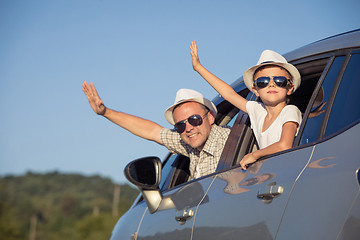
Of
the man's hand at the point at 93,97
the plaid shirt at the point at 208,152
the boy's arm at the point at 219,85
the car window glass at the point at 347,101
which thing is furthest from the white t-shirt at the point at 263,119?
the man's hand at the point at 93,97

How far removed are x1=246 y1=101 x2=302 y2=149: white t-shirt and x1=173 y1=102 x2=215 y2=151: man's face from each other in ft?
2.84

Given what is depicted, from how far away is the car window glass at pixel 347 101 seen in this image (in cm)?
257

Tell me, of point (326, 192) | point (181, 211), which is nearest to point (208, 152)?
point (181, 211)

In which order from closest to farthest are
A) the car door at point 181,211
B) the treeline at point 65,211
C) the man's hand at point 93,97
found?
the car door at point 181,211 → the man's hand at point 93,97 → the treeline at point 65,211

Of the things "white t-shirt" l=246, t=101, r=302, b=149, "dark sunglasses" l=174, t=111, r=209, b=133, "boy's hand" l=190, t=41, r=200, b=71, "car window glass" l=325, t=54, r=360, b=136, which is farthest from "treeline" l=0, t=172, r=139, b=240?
"car window glass" l=325, t=54, r=360, b=136

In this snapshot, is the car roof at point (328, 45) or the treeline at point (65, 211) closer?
the car roof at point (328, 45)

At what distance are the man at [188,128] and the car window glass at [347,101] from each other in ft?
5.52

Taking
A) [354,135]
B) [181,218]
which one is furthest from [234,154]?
[354,135]

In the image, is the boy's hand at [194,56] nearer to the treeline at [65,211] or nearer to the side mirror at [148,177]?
the side mirror at [148,177]

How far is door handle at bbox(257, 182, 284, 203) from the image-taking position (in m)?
2.68

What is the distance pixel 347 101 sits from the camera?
267 centimetres

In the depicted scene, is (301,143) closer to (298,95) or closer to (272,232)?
(272,232)

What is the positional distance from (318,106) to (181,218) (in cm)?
116

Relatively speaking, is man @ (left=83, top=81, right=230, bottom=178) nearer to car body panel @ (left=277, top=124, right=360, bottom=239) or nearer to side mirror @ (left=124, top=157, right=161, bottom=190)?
side mirror @ (left=124, top=157, right=161, bottom=190)
